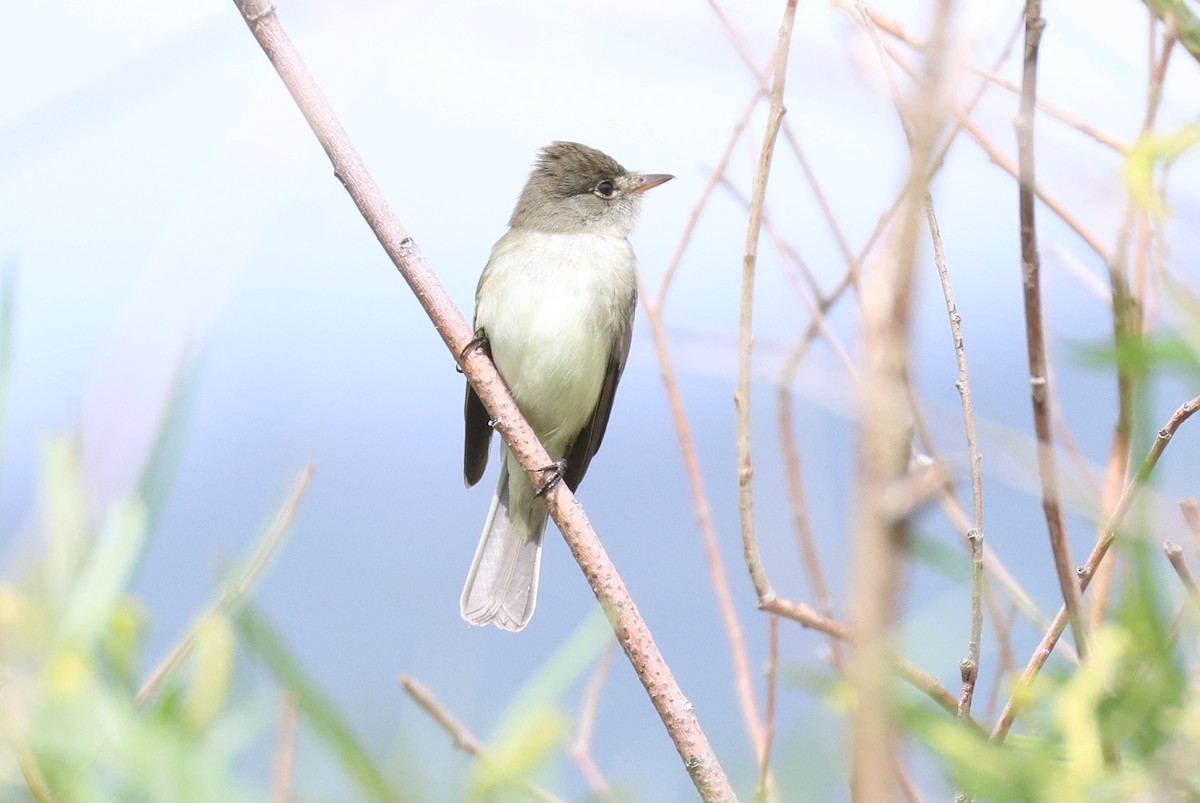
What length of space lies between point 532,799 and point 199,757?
11.7 inches

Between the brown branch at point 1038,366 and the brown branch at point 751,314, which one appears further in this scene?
the brown branch at point 751,314

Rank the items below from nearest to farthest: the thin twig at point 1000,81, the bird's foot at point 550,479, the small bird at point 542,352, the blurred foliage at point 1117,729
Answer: the blurred foliage at point 1117,729 → the thin twig at point 1000,81 → the bird's foot at point 550,479 → the small bird at point 542,352

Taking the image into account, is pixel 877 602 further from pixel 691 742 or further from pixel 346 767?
pixel 691 742

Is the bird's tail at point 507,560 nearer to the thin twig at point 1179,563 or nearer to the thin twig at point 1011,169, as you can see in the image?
the thin twig at point 1011,169

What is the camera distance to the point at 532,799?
41.6 inches

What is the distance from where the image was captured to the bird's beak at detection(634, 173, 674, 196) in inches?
183

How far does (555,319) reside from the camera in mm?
3959

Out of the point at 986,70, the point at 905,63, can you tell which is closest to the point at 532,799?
the point at 905,63

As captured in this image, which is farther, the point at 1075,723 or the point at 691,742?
the point at 691,742

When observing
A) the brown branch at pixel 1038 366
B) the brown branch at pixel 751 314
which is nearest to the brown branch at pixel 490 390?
the brown branch at pixel 751 314

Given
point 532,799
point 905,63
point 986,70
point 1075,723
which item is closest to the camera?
point 1075,723

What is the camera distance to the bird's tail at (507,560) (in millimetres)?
3717

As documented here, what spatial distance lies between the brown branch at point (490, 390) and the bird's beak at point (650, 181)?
253cm

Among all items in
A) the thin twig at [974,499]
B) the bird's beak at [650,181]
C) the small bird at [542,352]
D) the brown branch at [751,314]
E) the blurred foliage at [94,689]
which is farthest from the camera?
the bird's beak at [650,181]
